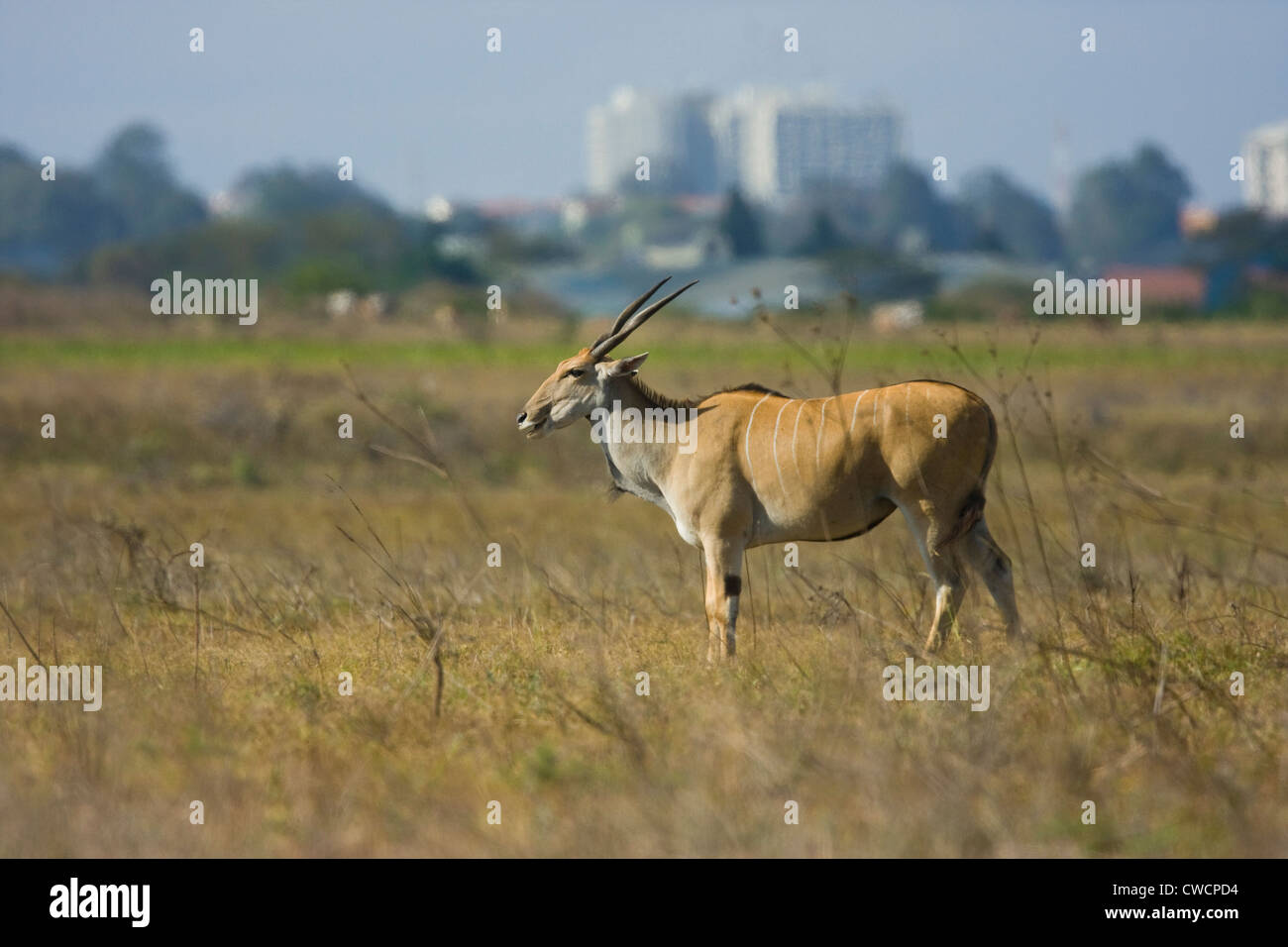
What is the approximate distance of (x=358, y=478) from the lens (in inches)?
976

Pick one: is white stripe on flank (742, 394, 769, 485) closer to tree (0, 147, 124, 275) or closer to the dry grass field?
the dry grass field

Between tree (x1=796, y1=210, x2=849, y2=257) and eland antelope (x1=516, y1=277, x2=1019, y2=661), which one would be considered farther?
tree (x1=796, y1=210, x2=849, y2=257)

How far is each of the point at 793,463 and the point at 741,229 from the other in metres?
96.9

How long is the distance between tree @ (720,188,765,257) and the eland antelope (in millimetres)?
89330

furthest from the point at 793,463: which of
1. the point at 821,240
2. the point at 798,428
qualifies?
the point at 821,240

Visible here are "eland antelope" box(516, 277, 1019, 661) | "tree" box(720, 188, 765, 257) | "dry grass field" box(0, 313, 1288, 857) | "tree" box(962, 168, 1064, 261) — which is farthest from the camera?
"tree" box(962, 168, 1064, 261)

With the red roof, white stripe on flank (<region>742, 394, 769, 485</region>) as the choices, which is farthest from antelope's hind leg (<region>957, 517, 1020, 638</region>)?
the red roof

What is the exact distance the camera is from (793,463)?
9578 millimetres

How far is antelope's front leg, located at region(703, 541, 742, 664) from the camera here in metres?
9.50

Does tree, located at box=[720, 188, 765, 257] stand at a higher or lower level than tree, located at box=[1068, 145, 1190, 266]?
lower

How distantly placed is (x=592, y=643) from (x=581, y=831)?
9.70 ft

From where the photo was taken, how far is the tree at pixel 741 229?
101000 millimetres

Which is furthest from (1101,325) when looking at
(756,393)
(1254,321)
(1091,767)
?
(1091,767)

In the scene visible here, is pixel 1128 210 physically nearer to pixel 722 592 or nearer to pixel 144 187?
pixel 144 187
